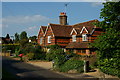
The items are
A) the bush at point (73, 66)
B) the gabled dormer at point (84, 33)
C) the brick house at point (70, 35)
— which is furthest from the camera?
the gabled dormer at point (84, 33)

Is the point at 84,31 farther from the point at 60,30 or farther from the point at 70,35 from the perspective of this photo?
the point at 60,30

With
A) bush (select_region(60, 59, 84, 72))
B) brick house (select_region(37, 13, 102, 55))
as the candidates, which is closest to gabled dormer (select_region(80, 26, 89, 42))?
brick house (select_region(37, 13, 102, 55))

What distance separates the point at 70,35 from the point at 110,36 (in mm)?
27398

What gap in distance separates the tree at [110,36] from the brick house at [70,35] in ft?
62.2

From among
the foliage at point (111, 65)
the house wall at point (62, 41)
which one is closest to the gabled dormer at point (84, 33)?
the house wall at point (62, 41)

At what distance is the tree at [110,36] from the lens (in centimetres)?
911

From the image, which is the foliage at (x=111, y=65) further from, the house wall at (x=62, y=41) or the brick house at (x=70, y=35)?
the house wall at (x=62, y=41)

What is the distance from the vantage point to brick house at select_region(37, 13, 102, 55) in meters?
31.0

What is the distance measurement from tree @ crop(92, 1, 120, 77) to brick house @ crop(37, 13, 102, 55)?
18970 millimetres

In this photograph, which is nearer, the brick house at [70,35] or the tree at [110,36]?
the tree at [110,36]

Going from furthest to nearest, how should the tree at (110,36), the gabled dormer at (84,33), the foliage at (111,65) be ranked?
the gabled dormer at (84,33) < the foliage at (111,65) < the tree at (110,36)

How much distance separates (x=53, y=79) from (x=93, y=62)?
7.88 meters

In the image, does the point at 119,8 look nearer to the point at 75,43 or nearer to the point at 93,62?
the point at 93,62

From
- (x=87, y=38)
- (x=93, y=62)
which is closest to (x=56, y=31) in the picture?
(x=87, y=38)
